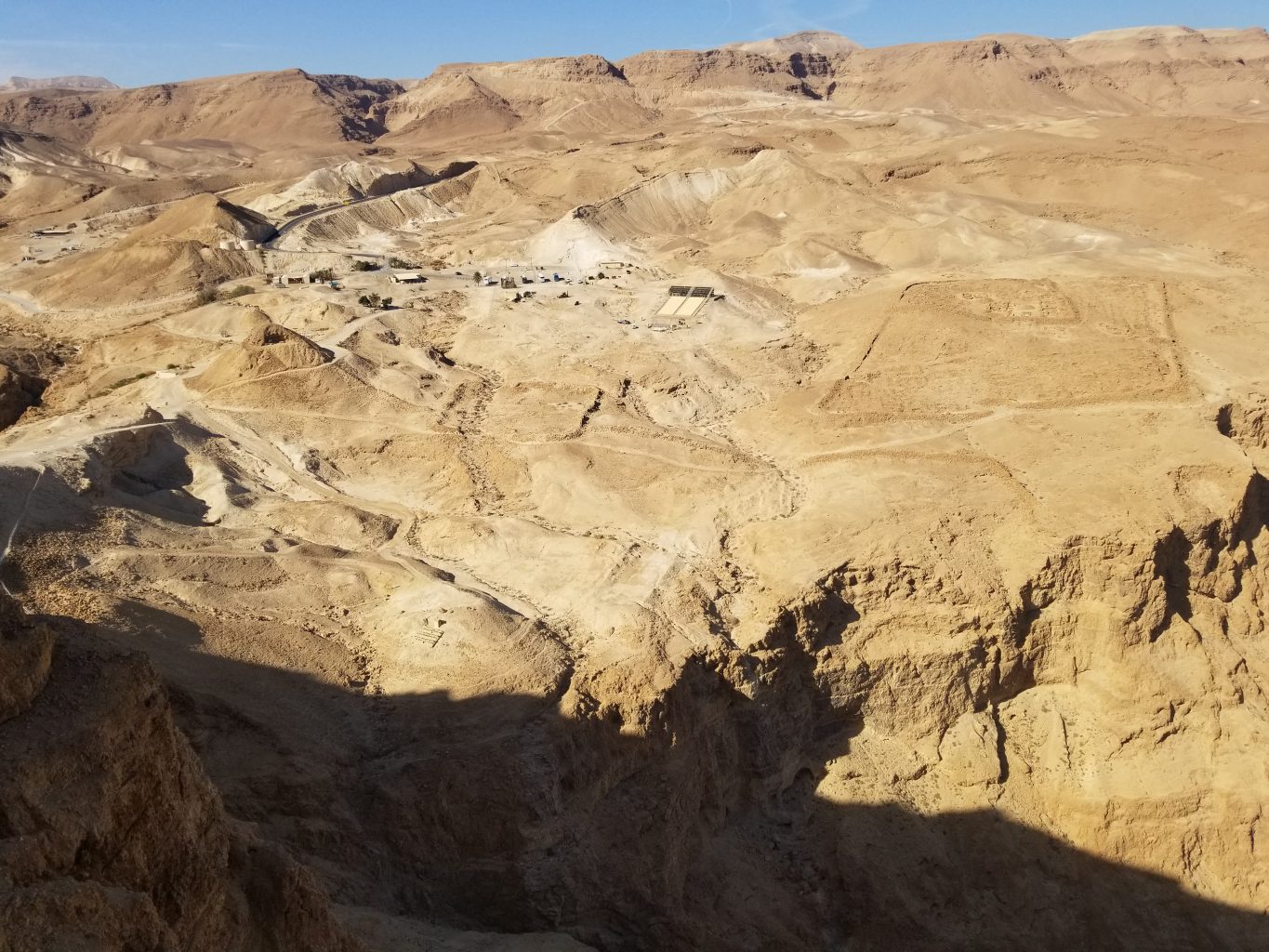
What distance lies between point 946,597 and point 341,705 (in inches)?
462

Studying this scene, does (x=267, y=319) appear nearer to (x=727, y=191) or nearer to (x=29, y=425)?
(x=29, y=425)

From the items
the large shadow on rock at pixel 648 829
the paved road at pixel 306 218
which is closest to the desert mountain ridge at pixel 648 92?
the paved road at pixel 306 218

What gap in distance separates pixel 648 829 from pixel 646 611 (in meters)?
3.95

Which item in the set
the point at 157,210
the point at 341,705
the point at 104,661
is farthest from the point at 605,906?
the point at 157,210

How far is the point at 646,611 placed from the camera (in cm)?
1692

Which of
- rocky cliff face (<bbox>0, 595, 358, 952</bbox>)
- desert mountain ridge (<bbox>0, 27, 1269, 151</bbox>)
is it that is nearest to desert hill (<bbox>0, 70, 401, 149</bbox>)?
desert mountain ridge (<bbox>0, 27, 1269, 151</bbox>)

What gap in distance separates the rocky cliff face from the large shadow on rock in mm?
2860

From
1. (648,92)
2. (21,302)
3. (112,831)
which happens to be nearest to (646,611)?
(112,831)

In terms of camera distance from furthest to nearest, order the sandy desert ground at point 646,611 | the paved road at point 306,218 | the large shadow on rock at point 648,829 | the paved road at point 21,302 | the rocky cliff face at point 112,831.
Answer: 1. the paved road at point 306,218
2. the paved road at point 21,302
3. the large shadow on rock at point 648,829
4. the sandy desert ground at point 646,611
5. the rocky cliff face at point 112,831

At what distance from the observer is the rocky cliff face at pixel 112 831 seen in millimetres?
6793

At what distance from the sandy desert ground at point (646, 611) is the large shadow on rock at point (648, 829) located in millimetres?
67

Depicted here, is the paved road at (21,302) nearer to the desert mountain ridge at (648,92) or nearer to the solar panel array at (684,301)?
the solar panel array at (684,301)

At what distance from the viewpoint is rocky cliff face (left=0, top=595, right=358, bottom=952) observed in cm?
679

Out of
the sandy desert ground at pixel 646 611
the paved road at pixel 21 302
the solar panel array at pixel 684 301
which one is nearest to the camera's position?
the sandy desert ground at pixel 646 611
